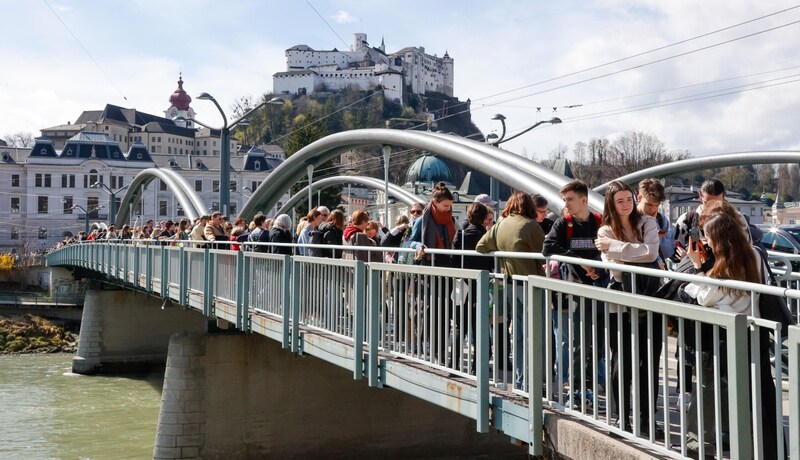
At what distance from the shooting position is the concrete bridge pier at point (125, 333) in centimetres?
3334

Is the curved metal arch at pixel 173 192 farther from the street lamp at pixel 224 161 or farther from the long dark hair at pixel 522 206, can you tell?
the long dark hair at pixel 522 206

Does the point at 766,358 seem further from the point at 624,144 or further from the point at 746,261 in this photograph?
the point at 624,144

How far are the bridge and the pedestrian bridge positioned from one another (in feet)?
0.04

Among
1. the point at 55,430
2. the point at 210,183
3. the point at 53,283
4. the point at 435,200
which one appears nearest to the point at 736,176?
the point at 210,183

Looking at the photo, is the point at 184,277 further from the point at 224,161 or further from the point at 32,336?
the point at 32,336

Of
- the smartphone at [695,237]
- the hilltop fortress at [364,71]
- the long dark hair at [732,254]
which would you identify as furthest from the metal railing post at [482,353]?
the hilltop fortress at [364,71]

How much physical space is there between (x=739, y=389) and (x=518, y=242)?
108 inches

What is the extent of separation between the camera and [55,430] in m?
22.4

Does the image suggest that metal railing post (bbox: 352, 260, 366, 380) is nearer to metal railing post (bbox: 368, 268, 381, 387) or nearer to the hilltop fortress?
metal railing post (bbox: 368, 268, 381, 387)

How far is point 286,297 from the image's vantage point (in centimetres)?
1130

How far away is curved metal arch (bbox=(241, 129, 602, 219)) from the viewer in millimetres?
Result: 14984

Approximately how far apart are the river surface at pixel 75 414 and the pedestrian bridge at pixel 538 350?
1024 cm

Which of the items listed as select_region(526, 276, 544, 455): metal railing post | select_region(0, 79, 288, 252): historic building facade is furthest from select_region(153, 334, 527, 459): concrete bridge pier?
select_region(0, 79, 288, 252): historic building facade

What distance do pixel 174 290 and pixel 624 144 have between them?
6680 centimetres
